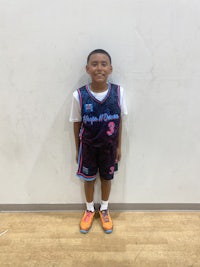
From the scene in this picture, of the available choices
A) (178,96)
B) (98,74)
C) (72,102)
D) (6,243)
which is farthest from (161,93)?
(6,243)

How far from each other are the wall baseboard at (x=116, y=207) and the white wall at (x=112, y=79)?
0.04 meters

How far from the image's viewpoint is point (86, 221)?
1.64 m

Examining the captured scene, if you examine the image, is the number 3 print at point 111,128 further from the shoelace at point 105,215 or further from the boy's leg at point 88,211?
the shoelace at point 105,215

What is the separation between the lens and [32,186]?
5.57 feet

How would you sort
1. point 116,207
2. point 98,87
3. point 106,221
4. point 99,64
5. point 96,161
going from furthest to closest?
point 116,207, point 106,221, point 96,161, point 98,87, point 99,64

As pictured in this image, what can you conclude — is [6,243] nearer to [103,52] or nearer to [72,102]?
[72,102]

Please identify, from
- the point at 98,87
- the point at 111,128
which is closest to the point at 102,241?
the point at 111,128

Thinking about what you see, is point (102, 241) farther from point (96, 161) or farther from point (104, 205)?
point (96, 161)

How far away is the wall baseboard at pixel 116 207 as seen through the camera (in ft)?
5.79

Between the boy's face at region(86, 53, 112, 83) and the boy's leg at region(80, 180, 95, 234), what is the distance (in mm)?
766

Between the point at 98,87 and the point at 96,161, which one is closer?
the point at 98,87

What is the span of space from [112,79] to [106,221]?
3.37 feet

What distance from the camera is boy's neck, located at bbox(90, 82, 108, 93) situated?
4.37 feet

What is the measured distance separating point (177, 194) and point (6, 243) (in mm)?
1309
